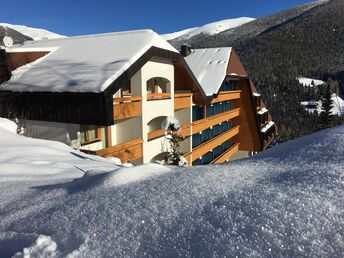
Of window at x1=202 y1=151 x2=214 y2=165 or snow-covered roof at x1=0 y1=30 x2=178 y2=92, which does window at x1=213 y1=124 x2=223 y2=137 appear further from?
snow-covered roof at x1=0 y1=30 x2=178 y2=92

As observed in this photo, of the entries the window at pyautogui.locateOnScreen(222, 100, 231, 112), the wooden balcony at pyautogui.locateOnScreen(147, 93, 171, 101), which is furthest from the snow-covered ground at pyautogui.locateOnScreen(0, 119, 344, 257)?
the window at pyautogui.locateOnScreen(222, 100, 231, 112)

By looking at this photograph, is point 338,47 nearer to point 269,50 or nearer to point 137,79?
point 269,50

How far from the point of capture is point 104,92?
27.5 ft

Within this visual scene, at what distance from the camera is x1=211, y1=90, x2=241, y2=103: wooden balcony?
18909mm

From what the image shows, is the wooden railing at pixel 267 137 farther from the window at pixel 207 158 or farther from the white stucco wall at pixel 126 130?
the white stucco wall at pixel 126 130

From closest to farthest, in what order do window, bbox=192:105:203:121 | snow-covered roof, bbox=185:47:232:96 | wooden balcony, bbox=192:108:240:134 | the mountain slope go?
wooden balcony, bbox=192:108:240:134, window, bbox=192:105:203:121, snow-covered roof, bbox=185:47:232:96, the mountain slope

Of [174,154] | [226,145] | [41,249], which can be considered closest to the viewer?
[41,249]

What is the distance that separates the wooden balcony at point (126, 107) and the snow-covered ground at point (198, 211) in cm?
721

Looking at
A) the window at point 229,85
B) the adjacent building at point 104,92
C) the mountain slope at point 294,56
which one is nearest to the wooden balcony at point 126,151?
the adjacent building at point 104,92

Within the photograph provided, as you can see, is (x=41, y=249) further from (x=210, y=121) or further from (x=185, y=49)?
(x=185, y=49)

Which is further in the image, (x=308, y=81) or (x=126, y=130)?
(x=308, y=81)

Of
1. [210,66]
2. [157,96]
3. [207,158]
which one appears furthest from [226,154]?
[157,96]

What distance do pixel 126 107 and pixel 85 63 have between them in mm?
1958

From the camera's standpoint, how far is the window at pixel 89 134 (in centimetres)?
1077
